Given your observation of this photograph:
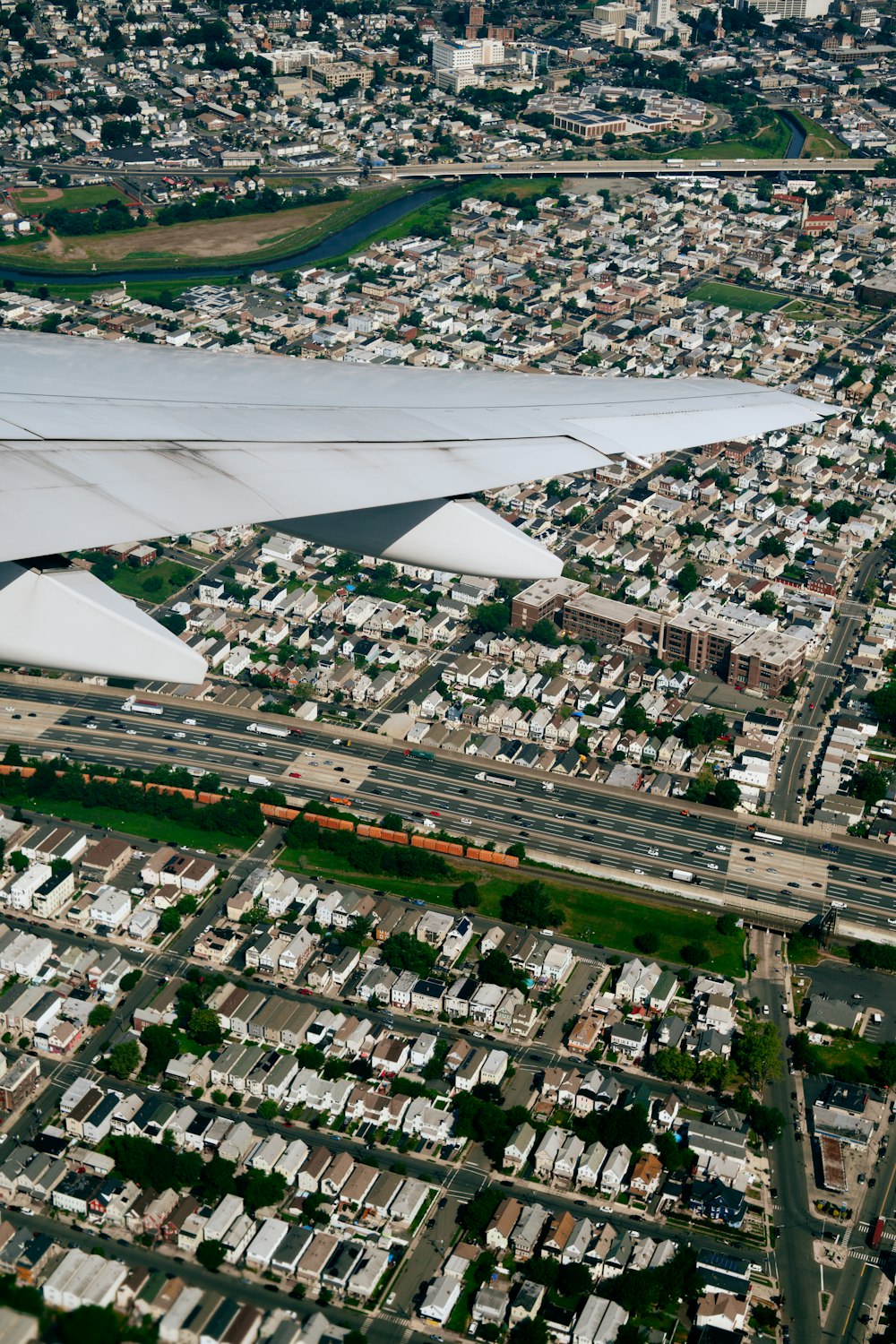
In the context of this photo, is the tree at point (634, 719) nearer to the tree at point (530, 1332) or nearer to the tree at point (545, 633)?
the tree at point (545, 633)

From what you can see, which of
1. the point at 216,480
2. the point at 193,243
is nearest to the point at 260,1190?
the point at 216,480

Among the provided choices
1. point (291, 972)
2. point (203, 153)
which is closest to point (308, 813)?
point (291, 972)

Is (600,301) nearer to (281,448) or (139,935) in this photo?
(139,935)

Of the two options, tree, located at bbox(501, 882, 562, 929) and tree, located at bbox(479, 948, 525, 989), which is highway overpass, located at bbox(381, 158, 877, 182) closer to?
tree, located at bbox(501, 882, 562, 929)

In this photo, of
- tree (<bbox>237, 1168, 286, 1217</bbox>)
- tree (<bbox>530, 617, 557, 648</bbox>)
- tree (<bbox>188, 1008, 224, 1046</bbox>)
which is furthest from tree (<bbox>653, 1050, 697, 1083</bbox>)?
tree (<bbox>530, 617, 557, 648</bbox>)

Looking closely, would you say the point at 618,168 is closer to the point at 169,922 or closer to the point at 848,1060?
the point at 169,922
